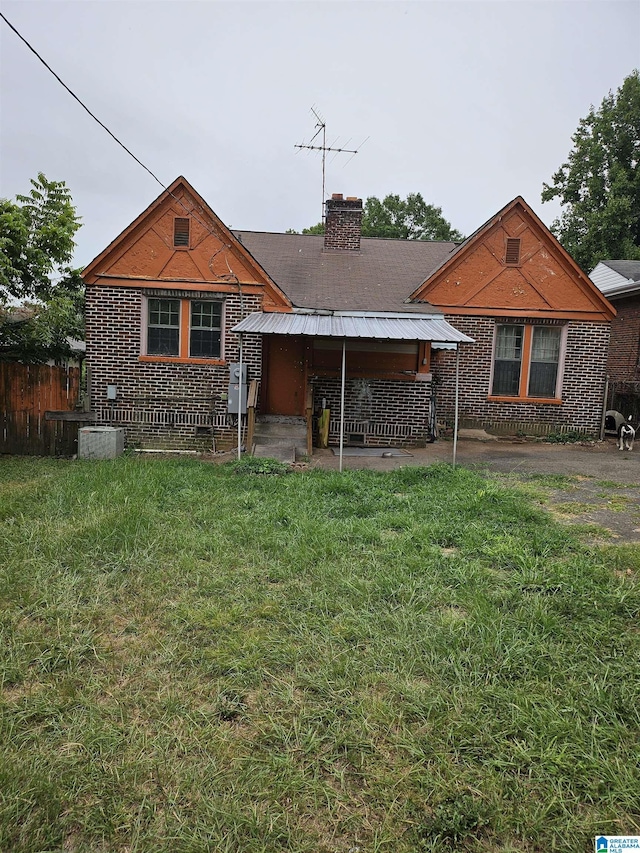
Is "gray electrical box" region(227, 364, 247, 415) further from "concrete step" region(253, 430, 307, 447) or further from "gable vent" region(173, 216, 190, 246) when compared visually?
"gable vent" region(173, 216, 190, 246)

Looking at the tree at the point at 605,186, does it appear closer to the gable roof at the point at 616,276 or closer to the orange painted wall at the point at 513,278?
the gable roof at the point at 616,276

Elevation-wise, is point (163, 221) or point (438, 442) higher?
point (163, 221)

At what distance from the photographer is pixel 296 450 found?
10.9 meters

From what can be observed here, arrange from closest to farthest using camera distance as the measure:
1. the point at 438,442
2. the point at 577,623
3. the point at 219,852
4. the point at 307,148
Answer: the point at 219,852
the point at 577,623
the point at 438,442
the point at 307,148

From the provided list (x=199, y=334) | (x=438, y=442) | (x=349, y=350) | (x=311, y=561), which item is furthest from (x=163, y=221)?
(x=311, y=561)

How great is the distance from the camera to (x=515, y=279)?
1328 cm

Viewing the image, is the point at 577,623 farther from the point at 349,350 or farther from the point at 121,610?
the point at 349,350

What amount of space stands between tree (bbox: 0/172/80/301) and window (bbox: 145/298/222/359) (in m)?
1.95

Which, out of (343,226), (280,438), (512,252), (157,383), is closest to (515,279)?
(512,252)

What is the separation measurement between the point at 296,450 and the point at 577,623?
7.60 m

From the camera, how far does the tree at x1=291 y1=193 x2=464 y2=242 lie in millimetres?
42438

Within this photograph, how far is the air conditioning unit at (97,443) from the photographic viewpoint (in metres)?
10.0

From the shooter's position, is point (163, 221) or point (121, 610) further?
point (163, 221)

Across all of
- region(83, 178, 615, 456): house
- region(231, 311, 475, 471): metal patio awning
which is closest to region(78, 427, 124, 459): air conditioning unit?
region(83, 178, 615, 456): house
